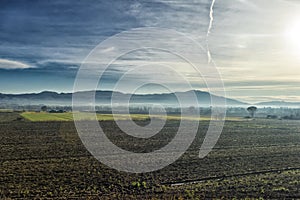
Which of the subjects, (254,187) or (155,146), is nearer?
(254,187)

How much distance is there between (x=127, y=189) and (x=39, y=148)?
16180mm

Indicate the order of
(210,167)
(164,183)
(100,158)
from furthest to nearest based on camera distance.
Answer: (100,158) < (210,167) < (164,183)

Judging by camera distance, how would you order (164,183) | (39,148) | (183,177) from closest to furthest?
(164,183) → (183,177) → (39,148)

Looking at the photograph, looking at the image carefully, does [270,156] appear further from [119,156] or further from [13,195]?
[13,195]

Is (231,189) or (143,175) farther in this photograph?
(143,175)

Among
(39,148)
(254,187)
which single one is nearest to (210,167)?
(254,187)

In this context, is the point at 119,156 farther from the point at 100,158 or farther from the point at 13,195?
the point at 13,195

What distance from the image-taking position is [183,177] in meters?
20.2

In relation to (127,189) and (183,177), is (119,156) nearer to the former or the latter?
(183,177)

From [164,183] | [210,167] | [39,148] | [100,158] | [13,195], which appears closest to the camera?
[13,195]

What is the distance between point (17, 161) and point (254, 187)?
15.4 metres

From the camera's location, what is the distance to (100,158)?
26828mm

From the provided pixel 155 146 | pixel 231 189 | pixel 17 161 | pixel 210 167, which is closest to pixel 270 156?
pixel 210 167

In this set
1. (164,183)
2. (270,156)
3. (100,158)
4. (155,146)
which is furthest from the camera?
(155,146)
